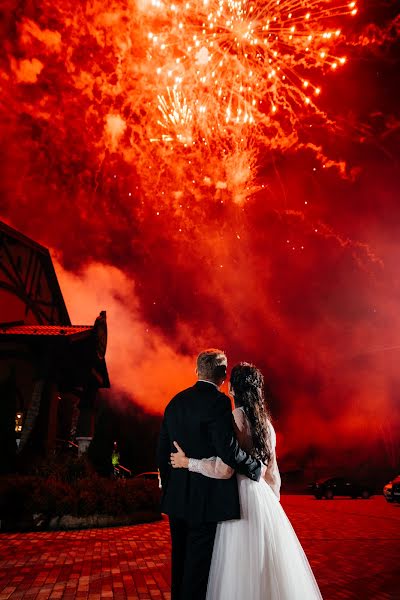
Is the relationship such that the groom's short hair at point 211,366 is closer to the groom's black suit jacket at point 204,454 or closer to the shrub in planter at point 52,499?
the groom's black suit jacket at point 204,454

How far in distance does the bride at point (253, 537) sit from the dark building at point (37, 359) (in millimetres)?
9442

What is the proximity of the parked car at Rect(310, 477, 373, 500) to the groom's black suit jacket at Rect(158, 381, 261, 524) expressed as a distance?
2447 cm

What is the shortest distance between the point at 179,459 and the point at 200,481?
0.21 m

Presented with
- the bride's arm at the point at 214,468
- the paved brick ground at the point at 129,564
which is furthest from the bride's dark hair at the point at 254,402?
the paved brick ground at the point at 129,564

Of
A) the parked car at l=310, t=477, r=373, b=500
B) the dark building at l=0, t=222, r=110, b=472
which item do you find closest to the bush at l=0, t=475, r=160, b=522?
the dark building at l=0, t=222, r=110, b=472

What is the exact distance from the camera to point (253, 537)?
324cm

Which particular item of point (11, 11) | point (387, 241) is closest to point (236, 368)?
point (11, 11)

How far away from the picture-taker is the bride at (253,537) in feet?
10.3

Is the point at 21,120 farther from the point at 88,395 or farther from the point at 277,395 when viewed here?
the point at 277,395

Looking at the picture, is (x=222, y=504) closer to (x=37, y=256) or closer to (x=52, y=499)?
(x=52, y=499)

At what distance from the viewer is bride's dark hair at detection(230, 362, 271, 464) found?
3.50 m

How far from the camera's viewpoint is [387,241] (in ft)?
86.3


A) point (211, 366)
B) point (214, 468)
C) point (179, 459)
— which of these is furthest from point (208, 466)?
point (211, 366)

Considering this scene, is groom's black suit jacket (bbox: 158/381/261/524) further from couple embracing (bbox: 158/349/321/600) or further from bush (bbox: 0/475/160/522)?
bush (bbox: 0/475/160/522)
